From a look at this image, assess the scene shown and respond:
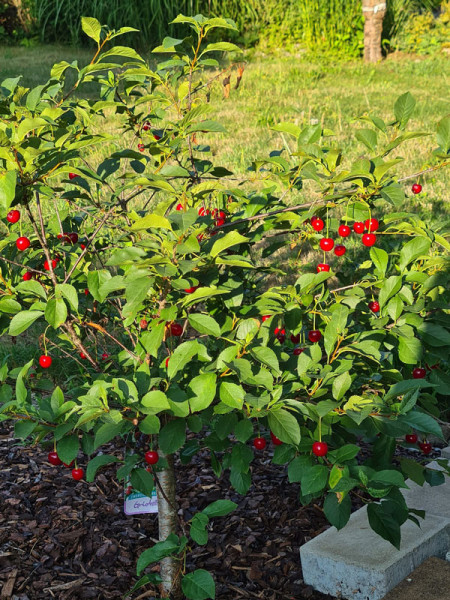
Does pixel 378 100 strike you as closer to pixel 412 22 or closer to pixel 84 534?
pixel 412 22

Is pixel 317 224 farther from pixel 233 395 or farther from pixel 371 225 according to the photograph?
pixel 233 395

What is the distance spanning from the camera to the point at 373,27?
11.5 meters

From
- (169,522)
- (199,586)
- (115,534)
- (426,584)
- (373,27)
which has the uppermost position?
(373,27)

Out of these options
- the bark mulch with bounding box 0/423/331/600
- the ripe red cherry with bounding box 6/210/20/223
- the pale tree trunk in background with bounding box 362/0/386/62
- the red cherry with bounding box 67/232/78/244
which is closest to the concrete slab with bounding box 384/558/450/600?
the bark mulch with bounding box 0/423/331/600

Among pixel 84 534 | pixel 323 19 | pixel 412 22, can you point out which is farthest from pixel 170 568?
pixel 412 22

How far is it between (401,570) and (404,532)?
16 centimetres

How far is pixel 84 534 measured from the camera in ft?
Answer: 9.20

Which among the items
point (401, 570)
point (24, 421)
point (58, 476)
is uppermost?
point (24, 421)

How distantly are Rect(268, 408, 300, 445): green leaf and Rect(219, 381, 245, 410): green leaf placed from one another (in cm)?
8

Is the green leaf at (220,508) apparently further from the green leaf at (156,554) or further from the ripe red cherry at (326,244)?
the ripe red cherry at (326,244)

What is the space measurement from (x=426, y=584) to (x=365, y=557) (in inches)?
7.5

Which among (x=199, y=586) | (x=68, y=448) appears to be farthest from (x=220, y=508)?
(x=68, y=448)

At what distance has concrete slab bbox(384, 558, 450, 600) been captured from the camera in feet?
7.50

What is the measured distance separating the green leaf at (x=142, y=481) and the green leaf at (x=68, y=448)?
17 cm
